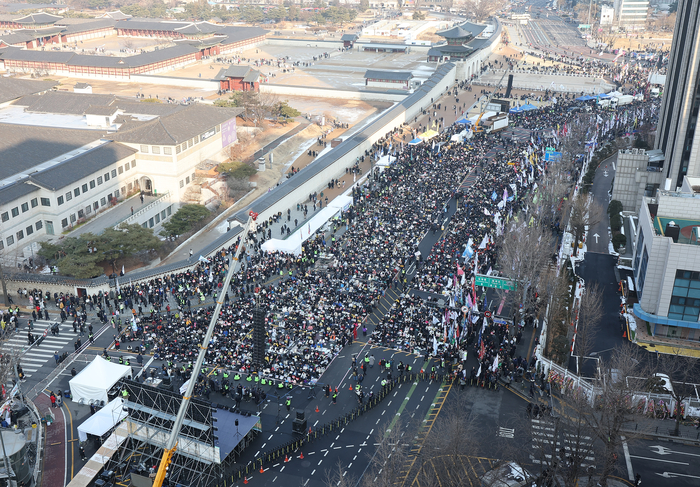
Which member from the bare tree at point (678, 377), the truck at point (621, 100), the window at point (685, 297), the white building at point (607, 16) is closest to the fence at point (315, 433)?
the bare tree at point (678, 377)

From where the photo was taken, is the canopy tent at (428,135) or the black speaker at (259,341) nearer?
the black speaker at (259,341)

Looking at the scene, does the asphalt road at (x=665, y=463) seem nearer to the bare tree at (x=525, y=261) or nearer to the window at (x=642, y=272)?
the bare tree at (x=525, y=261)

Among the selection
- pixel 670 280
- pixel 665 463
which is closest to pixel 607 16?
pixel 670 280

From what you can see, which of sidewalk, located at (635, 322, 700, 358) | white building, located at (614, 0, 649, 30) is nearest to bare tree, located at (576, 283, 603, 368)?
sidewalk, located at (635, 322, 700, 358)

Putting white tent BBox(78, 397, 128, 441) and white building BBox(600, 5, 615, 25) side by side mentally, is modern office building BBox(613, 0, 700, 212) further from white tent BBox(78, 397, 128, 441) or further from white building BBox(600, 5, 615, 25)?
white building BBox(600, 5, 615, 25)

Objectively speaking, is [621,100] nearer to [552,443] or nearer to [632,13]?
[552,443]

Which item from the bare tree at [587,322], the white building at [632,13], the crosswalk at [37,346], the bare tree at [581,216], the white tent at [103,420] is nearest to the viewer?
the white tent at [103,420]
